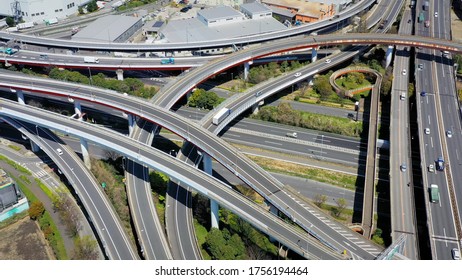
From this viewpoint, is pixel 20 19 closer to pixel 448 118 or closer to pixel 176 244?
pixel 176 244

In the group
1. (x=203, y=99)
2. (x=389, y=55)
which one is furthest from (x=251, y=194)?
(x=389, y=55)

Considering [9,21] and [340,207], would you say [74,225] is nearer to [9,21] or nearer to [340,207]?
[340,207]

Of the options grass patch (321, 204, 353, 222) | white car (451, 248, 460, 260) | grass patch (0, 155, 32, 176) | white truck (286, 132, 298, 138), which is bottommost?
grass patch (321, 204, 353, 222)

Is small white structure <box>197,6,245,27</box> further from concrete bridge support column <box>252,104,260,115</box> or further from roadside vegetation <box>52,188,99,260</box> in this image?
roadside vegetation <box>52,188,99,260</box>

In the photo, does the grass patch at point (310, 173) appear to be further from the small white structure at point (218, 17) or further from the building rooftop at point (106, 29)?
the building rooftop at point (106, 29)

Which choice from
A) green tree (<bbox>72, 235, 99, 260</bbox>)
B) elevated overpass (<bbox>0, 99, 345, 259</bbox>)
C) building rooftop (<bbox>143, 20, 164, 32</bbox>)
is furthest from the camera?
building rooftop (<bbox>143, 20, 164, 32</bbox>)

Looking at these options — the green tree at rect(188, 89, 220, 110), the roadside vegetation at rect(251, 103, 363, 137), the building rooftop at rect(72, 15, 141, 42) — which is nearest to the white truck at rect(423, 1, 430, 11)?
the roadside vegetation at rect(251, 103, 363, 137)

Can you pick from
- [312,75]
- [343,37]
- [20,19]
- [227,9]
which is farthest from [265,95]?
[20,19]
